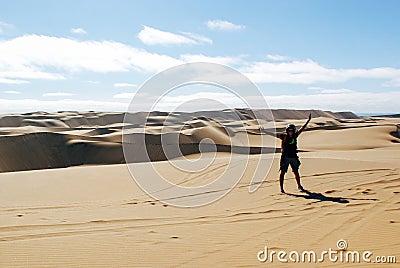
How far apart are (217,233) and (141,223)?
1386 mm

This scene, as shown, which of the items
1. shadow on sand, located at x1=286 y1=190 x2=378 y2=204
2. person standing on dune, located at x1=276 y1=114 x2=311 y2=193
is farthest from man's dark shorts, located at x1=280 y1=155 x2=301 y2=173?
shadow on sand, located at x1=286 y1=190 x2=378 y2=204

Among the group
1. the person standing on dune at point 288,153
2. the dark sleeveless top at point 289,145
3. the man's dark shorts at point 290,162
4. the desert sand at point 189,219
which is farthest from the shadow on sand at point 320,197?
the dark sleeveless top at point 289,145

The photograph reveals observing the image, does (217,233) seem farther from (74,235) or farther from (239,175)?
(239,175)

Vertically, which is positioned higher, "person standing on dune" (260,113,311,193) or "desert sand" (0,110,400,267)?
"person standing on dune" (260,113,311,193)

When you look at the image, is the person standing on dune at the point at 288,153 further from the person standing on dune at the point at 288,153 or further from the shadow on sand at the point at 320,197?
the shadow on sand at the point at 320,197

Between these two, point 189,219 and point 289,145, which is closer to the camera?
point 189,219

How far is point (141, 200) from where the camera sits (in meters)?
8.18

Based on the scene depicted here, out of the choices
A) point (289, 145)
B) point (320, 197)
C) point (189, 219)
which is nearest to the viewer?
point (189, 219)

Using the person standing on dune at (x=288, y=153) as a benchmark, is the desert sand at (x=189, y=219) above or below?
below

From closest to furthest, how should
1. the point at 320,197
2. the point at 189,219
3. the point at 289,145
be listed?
the point at 189,219
the point at 320,197
the point at 289,145

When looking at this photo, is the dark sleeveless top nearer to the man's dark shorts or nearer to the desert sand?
the man's dark shorts

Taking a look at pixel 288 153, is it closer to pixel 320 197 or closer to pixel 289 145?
pixel 289 145

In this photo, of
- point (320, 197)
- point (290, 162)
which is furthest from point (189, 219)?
point (290, 162)

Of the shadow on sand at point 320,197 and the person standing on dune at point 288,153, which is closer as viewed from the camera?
the shadow on sand at point 320,197
